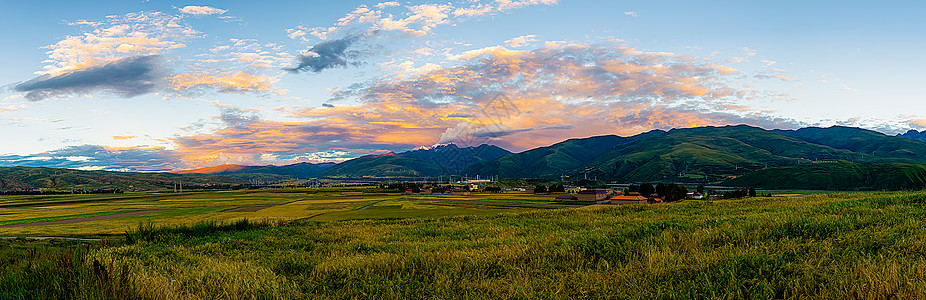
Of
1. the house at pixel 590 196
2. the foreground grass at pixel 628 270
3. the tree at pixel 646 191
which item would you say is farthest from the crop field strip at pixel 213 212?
the tree at pixel 646 191

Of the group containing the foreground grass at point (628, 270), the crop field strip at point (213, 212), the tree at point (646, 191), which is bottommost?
the tree at point (646, 191)

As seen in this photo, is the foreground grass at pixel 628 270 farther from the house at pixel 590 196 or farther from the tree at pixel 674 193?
the tree at pixel 674 193

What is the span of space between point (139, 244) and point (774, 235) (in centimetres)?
1779

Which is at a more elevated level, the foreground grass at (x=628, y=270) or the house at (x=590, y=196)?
the foreground grass at (x=628, y=270)

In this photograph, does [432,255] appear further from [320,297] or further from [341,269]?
[320,297]

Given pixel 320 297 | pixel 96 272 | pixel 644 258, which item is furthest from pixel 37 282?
pixel 644 258

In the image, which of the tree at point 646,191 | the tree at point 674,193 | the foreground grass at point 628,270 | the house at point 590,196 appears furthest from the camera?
the tree at point 646,191

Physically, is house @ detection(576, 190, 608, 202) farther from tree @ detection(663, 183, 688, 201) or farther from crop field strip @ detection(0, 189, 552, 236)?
tree @ detection(663, 183, 688, 201)

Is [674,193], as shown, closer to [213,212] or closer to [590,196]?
[590,196]

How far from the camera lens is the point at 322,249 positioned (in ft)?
39.8

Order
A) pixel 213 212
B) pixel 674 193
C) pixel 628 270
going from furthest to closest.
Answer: pixel 674 193
pixel 213 212
pixel 628 270

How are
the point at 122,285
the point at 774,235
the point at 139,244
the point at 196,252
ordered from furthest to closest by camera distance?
the point at 139,244, the point at 196,252, the point at 774,235, the point at 122,285

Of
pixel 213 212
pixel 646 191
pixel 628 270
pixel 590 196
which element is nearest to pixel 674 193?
pixel 646 191

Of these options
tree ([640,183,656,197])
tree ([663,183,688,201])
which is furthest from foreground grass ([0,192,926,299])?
tree ([640,183,656,197])
